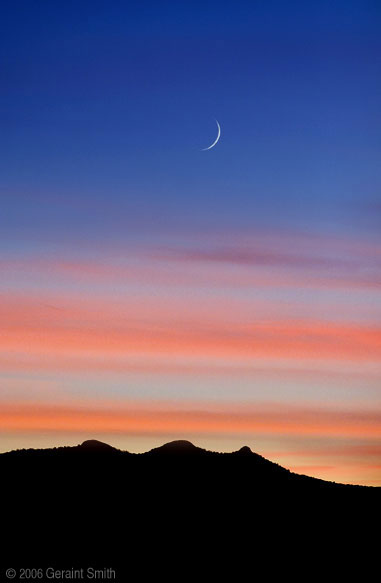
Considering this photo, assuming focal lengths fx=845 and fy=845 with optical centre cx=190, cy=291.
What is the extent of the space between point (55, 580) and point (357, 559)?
28.0 m

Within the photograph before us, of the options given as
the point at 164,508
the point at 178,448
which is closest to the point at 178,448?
the point at 178,448

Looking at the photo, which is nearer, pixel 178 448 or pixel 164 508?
pixel 164 508

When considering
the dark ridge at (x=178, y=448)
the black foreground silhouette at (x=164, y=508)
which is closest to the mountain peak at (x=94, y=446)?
the black foreground silhouette at (x=164, y=508)

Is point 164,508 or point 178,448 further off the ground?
point 178,448

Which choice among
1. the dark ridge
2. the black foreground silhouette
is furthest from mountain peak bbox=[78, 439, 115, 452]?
the dark ridge

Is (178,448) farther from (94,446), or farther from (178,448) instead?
(94,446)

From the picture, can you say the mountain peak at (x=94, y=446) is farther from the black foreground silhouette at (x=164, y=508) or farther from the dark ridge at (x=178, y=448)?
the dark ridge at (x=178, y=448)

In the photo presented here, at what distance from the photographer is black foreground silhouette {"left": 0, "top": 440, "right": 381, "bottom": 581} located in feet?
242

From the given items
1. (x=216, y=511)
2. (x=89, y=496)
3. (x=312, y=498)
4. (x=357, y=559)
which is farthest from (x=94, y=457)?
(x=357, y=559)

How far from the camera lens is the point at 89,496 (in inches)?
3246

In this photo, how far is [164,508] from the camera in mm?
82375

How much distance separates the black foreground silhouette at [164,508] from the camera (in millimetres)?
73750

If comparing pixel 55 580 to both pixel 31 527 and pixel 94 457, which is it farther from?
pixel 94 457

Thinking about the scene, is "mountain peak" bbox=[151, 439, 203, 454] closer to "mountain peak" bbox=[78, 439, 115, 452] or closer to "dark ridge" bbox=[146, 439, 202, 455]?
"dark ridge" bbox=[146, 439, 202, 455]
